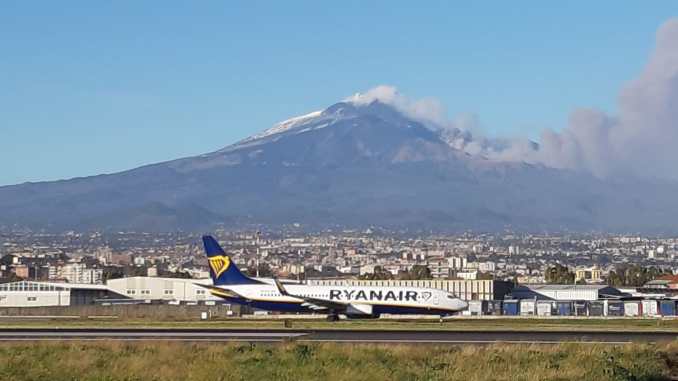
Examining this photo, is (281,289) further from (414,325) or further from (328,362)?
(328,362)

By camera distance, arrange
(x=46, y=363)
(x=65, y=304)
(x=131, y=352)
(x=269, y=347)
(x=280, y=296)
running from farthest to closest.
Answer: (x=65, y=304) < (x=280, y=296) < (x=269, y=347) < (x=131, y=352) < (x=46, y=363)

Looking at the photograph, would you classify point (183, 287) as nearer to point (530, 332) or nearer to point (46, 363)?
point (530, 332)

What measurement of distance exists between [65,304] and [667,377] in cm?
9100

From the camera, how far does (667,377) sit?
42.2 metres

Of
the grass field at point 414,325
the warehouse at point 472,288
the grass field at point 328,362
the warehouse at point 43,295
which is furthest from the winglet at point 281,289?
the grass field at point 328,362

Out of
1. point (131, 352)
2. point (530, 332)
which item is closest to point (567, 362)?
point (131, 352)

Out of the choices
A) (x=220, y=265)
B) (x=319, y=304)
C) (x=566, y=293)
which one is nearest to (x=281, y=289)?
(x=319, y=304)

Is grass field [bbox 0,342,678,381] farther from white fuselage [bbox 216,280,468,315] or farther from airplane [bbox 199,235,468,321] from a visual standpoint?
white fuselage [bbox 216,280,468,315]

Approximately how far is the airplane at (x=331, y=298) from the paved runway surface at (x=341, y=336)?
2735 centimetres

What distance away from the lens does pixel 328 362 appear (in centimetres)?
4175

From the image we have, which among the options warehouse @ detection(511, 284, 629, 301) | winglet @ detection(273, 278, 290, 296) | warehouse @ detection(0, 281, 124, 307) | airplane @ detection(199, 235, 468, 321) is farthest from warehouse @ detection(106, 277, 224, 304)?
winglet @ detection(273, 278, 290, 296)

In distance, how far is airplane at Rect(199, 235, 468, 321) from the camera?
9512cm

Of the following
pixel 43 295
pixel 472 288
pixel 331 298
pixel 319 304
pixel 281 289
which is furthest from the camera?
pixel 472 288

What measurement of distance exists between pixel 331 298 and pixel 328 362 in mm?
54244
